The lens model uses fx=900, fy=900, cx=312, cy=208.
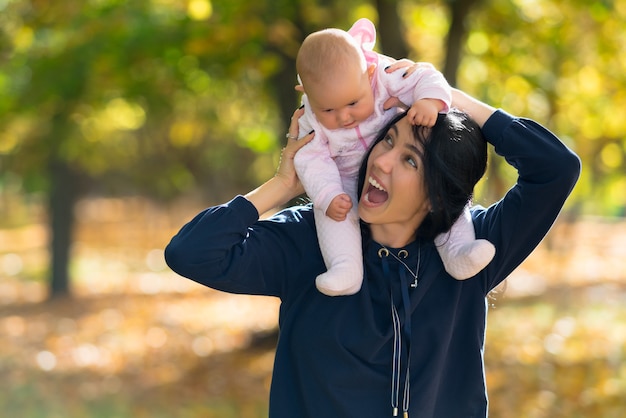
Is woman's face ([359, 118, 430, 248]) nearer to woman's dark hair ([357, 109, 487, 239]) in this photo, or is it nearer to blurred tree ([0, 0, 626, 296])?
woman's dark hair ([357, 109, 487, 239])

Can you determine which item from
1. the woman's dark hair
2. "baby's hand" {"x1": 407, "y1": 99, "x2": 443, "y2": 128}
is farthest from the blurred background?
"baby's hand" {"x1": 407, "y1": 99, "x2": 443, "y2": 128}

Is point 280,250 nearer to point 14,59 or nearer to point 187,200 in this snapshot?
point 14,59

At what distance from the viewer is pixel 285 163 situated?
255 cm

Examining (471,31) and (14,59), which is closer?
(471,31)

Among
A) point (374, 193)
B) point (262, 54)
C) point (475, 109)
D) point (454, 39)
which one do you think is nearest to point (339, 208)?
point (374, 193)

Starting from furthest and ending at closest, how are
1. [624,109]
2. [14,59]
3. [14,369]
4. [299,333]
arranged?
1. [624,109]
2. [14,59]
3. [14,369]
4. [299,333]

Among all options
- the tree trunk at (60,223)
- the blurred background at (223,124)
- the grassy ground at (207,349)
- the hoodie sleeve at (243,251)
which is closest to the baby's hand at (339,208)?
the hoodie sleeve at (243,251)

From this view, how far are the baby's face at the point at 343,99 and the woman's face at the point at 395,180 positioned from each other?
0.15 meters

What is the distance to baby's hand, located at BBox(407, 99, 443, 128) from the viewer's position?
2232 millimetres

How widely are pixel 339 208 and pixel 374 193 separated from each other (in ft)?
0.36

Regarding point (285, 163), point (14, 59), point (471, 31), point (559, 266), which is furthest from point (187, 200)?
point (285, 163)

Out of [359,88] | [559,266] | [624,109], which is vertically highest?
[359,88]

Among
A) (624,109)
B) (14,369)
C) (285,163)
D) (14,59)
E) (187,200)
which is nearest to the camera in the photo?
(285,163)

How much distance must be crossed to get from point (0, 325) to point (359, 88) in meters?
13.5
